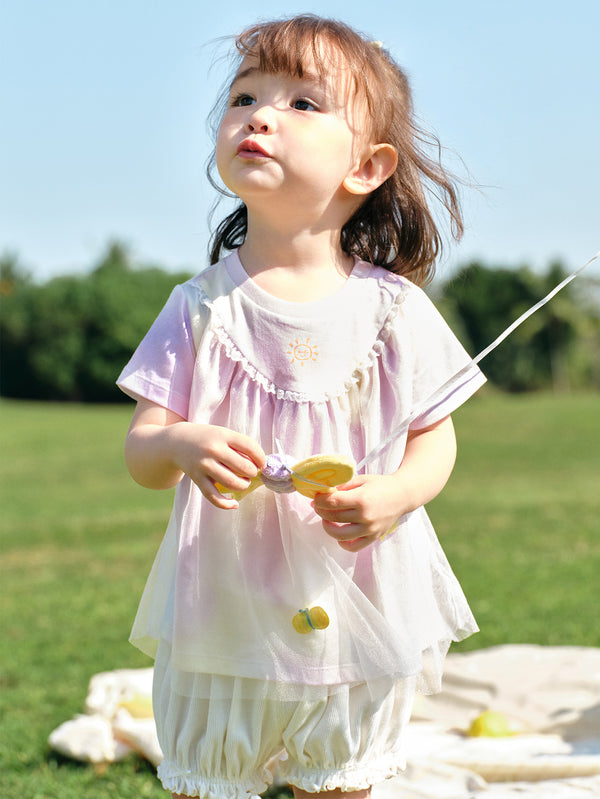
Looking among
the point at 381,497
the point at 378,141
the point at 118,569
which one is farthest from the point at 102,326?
the point at 381,497

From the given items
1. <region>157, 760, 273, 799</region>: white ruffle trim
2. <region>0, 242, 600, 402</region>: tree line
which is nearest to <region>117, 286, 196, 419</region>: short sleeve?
<region>157, 760, 273, 799</region>: white ruffle trim

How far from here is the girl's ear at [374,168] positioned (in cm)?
210

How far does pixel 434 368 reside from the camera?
210 cm

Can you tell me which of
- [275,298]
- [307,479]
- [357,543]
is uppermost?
[275,298]

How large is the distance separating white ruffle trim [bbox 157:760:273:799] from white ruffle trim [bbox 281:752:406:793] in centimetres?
8

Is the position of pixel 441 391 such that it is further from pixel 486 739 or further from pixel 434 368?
pixel 486 739

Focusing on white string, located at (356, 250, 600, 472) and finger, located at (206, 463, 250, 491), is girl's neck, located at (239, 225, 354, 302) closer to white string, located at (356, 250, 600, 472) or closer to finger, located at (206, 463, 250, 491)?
white string, located at (356, 250, 600, 472)

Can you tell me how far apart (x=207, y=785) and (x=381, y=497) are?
70cm

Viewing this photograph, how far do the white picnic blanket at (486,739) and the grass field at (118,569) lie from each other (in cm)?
16

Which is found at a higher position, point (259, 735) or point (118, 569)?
point (118, 569)

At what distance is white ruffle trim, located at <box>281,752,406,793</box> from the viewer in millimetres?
→ 2014

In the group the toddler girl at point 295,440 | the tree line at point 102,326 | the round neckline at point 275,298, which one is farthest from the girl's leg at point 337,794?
the tree line at point 102,326

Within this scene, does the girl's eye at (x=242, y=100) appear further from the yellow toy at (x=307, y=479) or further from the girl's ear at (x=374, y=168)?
the yellow toy at (x=307, y=479)

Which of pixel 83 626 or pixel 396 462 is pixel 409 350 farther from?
pixel 83 626
